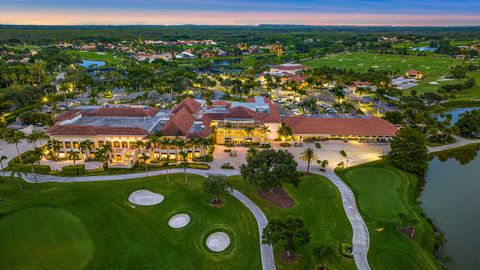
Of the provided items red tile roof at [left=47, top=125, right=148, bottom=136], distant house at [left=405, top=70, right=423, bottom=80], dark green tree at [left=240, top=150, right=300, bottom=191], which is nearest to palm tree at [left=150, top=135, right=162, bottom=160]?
red tile roof at [left=47, top=125, right=148, bottom=136]

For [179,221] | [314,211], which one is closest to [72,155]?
[179,221]

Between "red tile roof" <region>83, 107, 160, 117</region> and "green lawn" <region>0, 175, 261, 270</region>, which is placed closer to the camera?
"green lawn" <region>0, 175, 261, 270</region>

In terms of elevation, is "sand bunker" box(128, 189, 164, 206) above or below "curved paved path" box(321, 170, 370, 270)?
above

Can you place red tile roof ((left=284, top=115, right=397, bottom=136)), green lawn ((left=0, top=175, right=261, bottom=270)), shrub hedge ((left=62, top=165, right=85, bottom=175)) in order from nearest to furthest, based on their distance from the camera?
1. green lawn ((left=0, top=175, right=261, bottom=270))
2. shrub hedge ((left=62, top=165, right=85, bottom=175))
3. red tile roof ((left=284, top=115, right=397, bottom=136))

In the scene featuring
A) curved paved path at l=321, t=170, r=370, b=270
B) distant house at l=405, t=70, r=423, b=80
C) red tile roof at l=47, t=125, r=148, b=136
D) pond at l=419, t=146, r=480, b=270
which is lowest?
pond at l=419, t=146, r=480, b=270

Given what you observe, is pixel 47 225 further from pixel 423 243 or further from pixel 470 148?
pixel 470 148

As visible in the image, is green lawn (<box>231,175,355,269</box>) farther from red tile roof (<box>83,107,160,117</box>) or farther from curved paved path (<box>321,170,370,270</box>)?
Answer: red tile roof (<box>83,107,160,117</box>)
